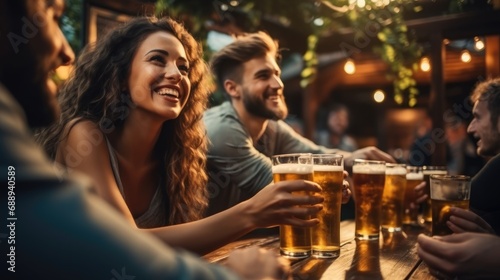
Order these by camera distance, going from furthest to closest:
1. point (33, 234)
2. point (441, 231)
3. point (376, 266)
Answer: point (441, 231)
point (376, 266)
point (33, 234)

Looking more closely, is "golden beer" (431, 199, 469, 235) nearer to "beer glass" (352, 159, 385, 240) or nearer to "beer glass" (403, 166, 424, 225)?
"beer glass" (352, 159, 385, 240)

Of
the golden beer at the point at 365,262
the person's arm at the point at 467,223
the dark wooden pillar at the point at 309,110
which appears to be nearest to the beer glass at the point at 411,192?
the golden beer at the point at 365,262

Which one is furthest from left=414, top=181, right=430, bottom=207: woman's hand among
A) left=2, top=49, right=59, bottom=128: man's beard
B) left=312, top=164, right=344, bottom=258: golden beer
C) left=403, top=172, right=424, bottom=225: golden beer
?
left=2, top=49, right=59, bottom=128: man's beard

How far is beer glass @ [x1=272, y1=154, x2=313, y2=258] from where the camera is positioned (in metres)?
1.35

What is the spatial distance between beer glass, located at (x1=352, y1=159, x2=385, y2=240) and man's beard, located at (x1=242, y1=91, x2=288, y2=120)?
3.51 feet

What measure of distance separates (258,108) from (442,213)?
4.70ft

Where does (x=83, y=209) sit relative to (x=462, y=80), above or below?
below

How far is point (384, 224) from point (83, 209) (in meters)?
1.79

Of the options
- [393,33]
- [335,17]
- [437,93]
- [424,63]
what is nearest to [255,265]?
[393,33]

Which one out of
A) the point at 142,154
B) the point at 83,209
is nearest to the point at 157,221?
the point at 142,154

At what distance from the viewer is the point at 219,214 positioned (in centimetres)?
141

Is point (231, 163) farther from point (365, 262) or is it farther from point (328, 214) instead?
point (365, 262)

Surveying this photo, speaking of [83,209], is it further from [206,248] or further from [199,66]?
[199,66]

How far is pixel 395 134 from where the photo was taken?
35.6 ft
